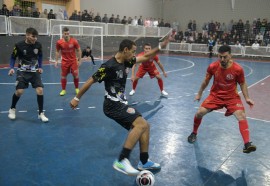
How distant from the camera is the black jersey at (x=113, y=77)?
152 inches

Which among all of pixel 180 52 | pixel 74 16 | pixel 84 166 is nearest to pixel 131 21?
pixel 180 52

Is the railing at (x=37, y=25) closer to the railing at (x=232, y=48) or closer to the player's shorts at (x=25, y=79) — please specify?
the railing at (x=232, y=48)

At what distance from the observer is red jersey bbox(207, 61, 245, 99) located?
15.7 feet

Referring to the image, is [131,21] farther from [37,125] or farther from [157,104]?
[37,125]

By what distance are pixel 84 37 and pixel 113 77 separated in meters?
15.8

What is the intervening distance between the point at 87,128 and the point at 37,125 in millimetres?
1148

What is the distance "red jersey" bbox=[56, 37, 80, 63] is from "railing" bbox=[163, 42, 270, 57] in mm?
20402

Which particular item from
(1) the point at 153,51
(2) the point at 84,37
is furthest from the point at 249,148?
(2) the point at 84,37

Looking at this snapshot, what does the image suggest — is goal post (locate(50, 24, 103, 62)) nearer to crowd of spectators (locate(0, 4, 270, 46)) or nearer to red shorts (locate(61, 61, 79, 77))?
crowd of spectators (locate(0, 4, 270, 46))

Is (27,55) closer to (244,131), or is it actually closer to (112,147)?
(112,147)

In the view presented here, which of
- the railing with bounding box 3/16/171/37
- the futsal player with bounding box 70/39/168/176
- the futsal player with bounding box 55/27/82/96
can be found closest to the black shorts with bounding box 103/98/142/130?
the futsal player with bounding box 70/39/168/176

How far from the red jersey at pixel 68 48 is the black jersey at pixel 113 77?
5001 mm

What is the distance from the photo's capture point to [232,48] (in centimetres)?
2597

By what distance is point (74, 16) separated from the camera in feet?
67.2
